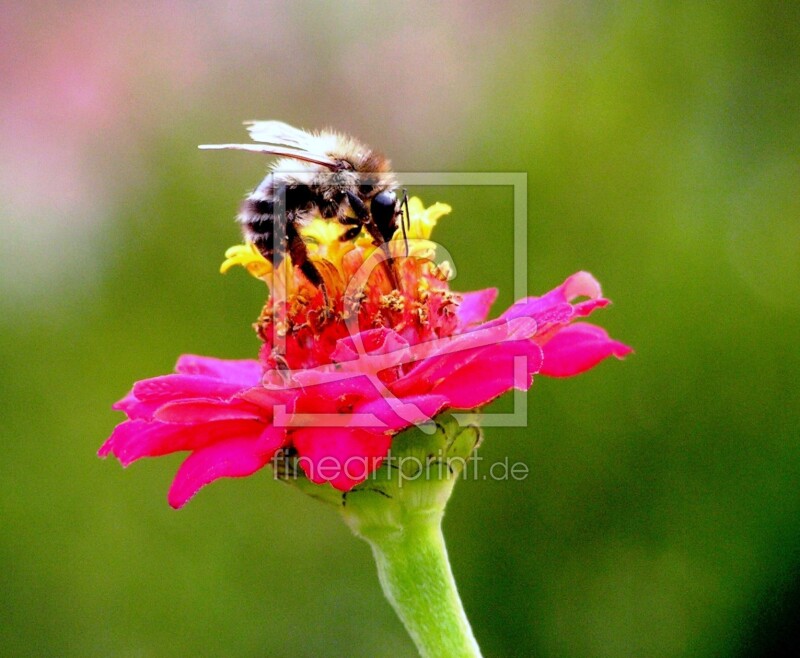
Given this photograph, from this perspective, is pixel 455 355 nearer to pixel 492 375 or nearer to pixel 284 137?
pixel 492 375

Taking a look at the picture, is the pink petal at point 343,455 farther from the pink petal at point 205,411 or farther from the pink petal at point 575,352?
the pink petal at point 575,352

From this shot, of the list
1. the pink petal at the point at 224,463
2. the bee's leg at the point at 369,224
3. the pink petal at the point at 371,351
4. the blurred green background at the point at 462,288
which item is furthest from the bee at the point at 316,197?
the blurred green background at the point at 462,288

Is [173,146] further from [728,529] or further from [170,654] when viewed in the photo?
[728,529]

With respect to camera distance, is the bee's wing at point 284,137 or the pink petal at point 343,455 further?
the bee's wing at point 284,137

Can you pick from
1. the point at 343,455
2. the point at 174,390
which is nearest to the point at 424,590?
the point at 343,455

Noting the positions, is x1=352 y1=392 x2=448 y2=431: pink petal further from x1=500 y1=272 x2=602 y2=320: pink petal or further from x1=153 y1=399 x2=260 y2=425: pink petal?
x1=500 y1=272 x2=602 y2=320: pink petal

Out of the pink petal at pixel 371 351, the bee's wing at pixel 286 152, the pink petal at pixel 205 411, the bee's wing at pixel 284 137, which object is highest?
the bee's wing at pixel 284 137

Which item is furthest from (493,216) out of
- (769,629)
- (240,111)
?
(769,629)

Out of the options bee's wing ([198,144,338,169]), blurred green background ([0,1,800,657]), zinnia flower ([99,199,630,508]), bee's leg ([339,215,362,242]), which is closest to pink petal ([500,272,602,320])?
zinnia flower ([99,199,630,508])
